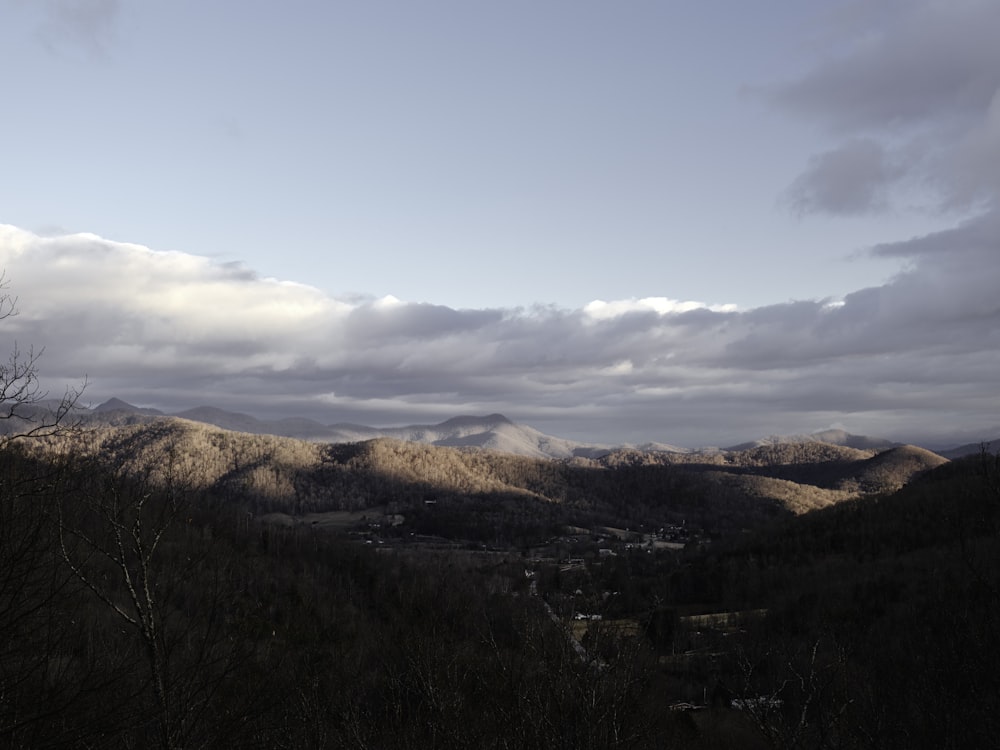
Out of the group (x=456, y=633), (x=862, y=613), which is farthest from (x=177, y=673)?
(x=862, y=613)

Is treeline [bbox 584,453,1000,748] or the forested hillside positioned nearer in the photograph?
the forested hillside

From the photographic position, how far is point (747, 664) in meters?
19.5

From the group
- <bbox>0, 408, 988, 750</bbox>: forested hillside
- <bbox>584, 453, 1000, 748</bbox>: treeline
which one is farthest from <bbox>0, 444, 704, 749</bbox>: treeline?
<bbox>584, 453, 1000, 748</bbox>: treeline

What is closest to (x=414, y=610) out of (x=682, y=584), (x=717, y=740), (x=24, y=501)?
(x=717, y=740)

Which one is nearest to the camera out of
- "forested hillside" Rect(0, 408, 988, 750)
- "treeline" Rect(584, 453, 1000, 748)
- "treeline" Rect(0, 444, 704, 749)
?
"treeline" Rect(0, 444, 704, 749)

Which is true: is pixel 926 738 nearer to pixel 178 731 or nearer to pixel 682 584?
pixel 178 731

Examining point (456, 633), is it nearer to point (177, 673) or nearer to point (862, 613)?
point (862, 613)

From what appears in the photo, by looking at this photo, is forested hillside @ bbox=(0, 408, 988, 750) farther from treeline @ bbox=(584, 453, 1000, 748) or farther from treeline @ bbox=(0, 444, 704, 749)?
treeline @ bbox=(584, 453, 1000, 748)

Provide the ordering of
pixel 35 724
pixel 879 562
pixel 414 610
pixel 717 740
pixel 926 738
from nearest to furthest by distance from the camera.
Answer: pixel 35 724 → pixel 926 738 → pixel 717 740 → pixel 414 610 → pixel 879 562

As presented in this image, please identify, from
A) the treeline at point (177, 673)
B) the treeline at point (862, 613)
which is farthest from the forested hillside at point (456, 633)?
the treeline at point (862, 613)

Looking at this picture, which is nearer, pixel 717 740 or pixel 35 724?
pixel 35 724

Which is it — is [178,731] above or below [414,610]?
above

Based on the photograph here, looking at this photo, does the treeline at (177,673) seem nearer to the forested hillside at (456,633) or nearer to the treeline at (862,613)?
the forested hillside at (456,633)

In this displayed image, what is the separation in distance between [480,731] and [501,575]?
153 meters
